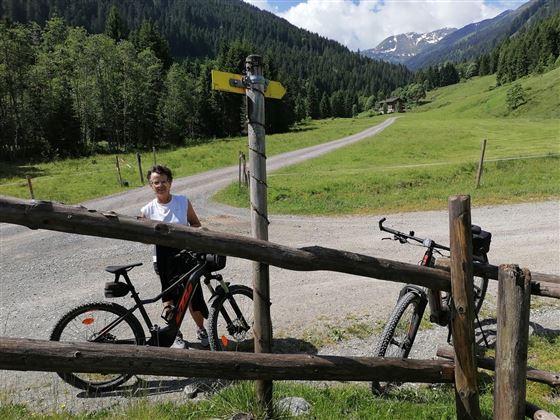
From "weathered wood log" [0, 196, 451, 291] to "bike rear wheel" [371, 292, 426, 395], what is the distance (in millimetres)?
1467

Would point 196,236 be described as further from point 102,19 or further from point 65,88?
point 102,19

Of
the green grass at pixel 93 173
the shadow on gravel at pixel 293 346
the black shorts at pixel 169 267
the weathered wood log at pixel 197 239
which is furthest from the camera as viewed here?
the green grass at pixel 93 173

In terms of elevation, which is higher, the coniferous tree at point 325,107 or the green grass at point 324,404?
the coniferous tree at point 325,107

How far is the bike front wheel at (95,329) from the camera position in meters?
4.77

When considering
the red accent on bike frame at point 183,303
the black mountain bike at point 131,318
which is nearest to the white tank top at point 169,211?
the black mountain bike at point 131,318

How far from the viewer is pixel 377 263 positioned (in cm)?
340

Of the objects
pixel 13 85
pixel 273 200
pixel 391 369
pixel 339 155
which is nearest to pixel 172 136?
pixel 13 85

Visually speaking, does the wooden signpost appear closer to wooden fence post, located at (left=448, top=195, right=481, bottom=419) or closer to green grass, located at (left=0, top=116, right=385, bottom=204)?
wooden fence post, located at (left=448, top=195, right=481, bottom=419)

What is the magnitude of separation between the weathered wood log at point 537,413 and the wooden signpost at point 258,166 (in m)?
2.22

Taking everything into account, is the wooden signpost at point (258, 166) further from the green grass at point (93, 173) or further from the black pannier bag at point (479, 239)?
the green grass at point (93, 173)

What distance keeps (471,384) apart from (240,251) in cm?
234

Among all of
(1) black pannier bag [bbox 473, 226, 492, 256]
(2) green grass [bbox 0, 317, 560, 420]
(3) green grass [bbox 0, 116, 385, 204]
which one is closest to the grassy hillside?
(3) green grass [bbox 0, 116, 385, 204]

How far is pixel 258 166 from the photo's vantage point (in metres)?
3.69

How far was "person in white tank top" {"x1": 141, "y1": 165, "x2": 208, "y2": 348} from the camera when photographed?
5266mm
